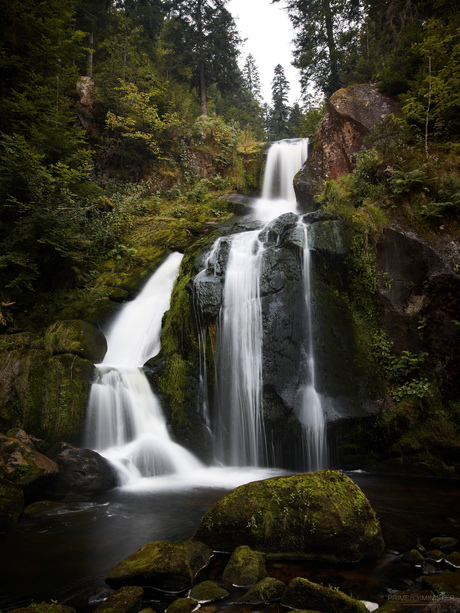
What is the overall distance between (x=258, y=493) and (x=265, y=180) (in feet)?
53.7

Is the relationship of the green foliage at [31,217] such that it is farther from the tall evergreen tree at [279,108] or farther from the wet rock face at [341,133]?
the tall evergreen tree at [279,108]

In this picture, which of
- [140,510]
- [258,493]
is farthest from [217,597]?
[140,510]

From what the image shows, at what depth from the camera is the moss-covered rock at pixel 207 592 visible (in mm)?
3262

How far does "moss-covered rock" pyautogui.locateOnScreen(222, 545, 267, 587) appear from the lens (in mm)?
3508

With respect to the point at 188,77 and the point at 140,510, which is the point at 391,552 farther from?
the point at 188,77

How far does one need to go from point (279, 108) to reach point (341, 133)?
3162 cm

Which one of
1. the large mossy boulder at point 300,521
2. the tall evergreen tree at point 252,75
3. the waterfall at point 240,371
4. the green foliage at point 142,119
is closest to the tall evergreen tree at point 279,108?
the tall evergreen tree at point 252,75

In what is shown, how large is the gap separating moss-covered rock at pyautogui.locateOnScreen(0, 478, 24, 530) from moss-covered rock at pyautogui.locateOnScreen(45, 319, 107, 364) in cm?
368

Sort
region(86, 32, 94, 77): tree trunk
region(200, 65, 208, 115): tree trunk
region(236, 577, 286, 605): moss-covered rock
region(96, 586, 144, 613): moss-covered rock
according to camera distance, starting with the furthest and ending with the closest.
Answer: region(200, 65, 208, 115): tree trunk, region(86, 32, 94, 77): tree trunk, region(236, 577, 286, 605): moss-covered rock, region(96, 586, 144, 613): moss-covered rock

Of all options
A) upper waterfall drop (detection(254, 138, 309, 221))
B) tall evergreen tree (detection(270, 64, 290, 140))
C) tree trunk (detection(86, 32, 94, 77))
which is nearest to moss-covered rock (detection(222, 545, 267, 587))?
upper waterfall drop (detection(254, 138, 309, 221))

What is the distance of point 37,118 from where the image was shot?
11742mm

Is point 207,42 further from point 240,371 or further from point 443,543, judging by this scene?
point 443,543

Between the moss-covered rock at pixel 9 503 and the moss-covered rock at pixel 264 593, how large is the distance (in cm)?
369

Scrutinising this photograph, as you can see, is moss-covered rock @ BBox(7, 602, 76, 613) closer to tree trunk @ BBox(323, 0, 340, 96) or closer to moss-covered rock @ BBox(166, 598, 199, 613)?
moss-covered rock @ BBox(166, 598, 199, 613)
